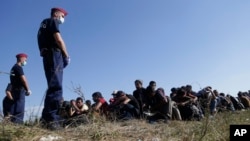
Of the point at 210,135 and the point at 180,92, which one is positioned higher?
the point at 180,92

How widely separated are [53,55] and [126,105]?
4167 mm

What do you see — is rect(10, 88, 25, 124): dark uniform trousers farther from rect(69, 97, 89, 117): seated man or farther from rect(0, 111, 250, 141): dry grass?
rect(0, 111, 250, 141): dry grass

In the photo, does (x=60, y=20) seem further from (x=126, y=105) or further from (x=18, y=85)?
(x=126, y=105)

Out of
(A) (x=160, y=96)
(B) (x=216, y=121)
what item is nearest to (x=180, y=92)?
(A) (x=160, y=96)

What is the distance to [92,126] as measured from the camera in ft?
14.9

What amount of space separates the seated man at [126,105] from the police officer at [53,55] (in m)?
3.78

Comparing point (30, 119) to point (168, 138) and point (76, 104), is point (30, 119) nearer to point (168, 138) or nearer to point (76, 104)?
point (168, 138)

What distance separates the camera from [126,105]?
9.42 metres

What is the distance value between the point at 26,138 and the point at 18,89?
13.0 feet

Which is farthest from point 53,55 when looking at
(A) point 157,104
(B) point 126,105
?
(A) point 157,104

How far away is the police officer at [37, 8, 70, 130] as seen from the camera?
538 cm

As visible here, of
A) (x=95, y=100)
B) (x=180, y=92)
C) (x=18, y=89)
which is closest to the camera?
(x=18, y=89)

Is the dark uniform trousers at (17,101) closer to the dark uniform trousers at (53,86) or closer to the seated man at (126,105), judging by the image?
the dark uniform trousers at (53,86)

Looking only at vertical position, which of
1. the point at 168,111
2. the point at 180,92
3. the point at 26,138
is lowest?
the point at 26,138
